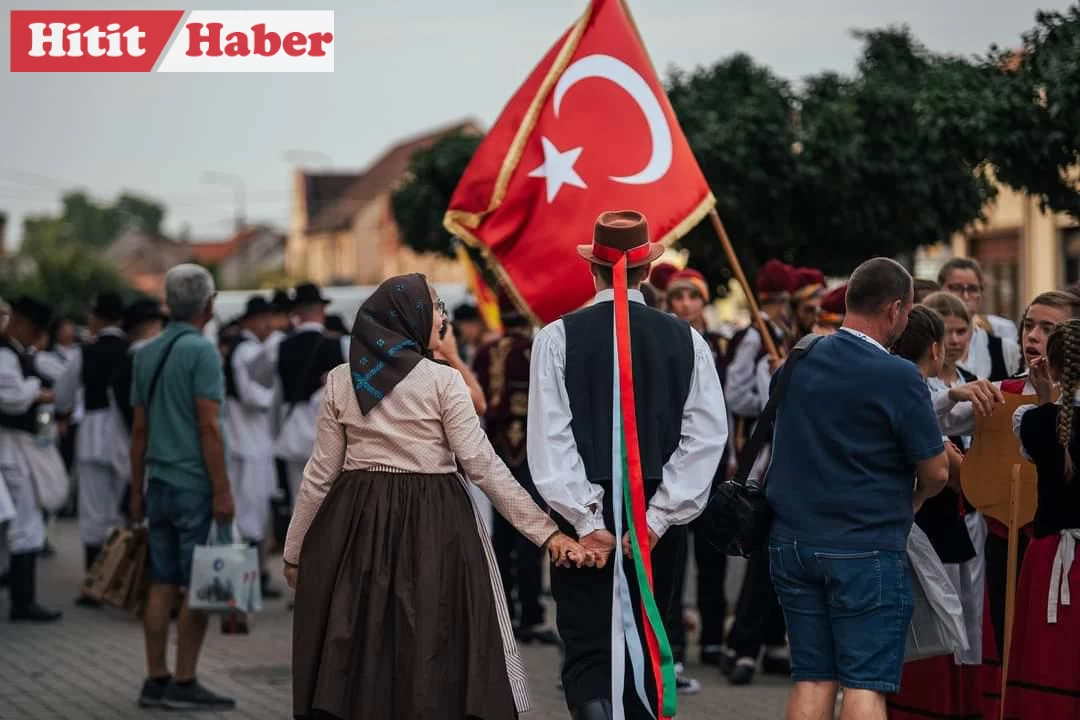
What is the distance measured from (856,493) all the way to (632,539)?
776 millimetres

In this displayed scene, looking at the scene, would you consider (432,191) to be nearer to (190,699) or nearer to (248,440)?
(248,440)

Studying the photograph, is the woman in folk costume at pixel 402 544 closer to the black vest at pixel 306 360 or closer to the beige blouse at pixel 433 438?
the beige blouse at pixel 433 438

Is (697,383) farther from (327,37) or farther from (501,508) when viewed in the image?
(327,37)

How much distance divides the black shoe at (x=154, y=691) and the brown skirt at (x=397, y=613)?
108 inches

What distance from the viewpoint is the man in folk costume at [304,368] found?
Answer: 1170cm

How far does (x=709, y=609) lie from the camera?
360 inches

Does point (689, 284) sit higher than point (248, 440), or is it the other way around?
point (689, 284)

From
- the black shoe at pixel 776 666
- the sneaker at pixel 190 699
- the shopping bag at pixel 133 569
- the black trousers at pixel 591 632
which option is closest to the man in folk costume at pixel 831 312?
the black shoe at pixel 776 666

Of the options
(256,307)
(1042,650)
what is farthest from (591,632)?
(256,307)

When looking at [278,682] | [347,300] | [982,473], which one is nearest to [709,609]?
[278,682]

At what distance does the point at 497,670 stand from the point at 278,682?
3.68 meters

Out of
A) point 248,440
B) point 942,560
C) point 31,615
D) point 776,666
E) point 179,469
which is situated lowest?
point 776,666

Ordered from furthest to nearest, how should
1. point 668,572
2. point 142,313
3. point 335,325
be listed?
point 335,325, point 142,313, point 668,572

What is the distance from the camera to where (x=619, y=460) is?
562cm
